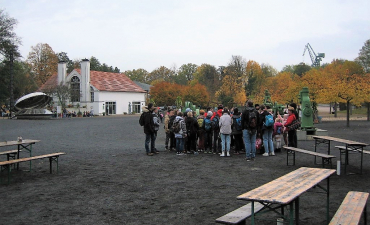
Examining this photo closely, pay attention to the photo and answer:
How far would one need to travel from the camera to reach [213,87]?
235 feet

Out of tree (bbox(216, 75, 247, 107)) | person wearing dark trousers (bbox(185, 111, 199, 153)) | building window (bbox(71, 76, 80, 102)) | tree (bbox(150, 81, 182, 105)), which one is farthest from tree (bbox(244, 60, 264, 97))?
person wearing dark trousers (bbox(185, 111, 199, 153))

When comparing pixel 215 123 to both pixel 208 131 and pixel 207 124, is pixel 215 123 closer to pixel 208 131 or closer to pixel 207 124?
pixel 207 124

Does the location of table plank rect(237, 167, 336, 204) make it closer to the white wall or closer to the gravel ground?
the gravel ground

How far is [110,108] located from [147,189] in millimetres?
66399

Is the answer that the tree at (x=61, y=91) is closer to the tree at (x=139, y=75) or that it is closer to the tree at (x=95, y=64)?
the tree at (x=95, y=64)

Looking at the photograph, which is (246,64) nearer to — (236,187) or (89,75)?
Result: (89,75)

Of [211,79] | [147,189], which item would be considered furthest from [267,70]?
[147,189]

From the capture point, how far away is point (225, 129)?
1305 centimetres

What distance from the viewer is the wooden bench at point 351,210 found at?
460 cm

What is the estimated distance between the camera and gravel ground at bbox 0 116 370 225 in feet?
20.5

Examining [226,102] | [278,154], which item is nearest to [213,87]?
[226,102]

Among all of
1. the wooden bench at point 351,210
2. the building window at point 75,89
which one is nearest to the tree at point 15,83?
the building window at point 75,89

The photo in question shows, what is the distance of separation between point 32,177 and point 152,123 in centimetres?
494

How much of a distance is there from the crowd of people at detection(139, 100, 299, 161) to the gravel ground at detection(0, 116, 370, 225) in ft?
2.77
